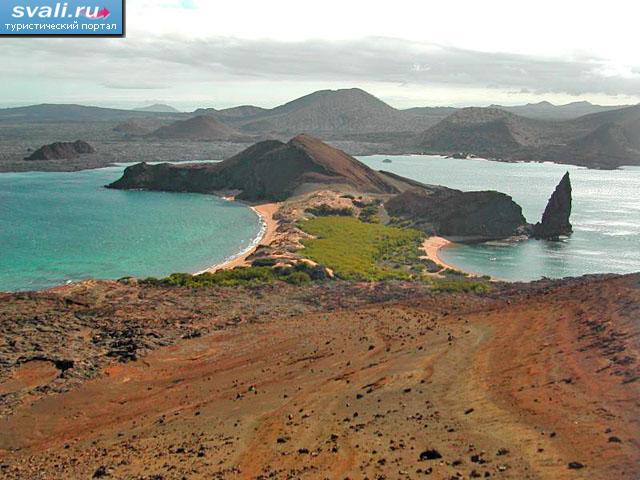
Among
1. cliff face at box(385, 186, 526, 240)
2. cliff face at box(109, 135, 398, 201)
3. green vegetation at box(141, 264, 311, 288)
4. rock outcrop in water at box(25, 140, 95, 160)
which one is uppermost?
rock outcrop in water at box(25, 140, 95, 160)

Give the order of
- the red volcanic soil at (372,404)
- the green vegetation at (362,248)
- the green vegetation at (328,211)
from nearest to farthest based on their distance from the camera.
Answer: the red volcanic soil at (372,404) → the green vegetation at (362,248) → the green vegetation at (328,211)

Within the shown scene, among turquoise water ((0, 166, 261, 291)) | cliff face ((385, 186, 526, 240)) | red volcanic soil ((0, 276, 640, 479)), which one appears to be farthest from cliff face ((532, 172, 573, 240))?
red volcanic soil ((0, 276, 640, 479))

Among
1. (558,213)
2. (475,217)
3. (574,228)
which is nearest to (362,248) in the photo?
(475,217)

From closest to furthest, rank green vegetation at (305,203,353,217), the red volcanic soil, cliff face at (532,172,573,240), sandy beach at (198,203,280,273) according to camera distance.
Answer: the red volcanic soil → sandy beach at (198,203,280,273) → cliff face at (532,172,573,240) → green vegetation at (305,203,353,217)

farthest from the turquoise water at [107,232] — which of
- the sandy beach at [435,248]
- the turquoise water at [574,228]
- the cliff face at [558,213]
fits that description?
the cliff face at [558,213]

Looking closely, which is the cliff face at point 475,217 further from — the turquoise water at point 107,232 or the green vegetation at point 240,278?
the green vegetation at point 240,278

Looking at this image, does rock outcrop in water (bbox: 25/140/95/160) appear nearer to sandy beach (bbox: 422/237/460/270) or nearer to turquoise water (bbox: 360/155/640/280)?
turquoise water (bbox: 360/155/640/280)

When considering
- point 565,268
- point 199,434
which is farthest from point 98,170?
point 199,434

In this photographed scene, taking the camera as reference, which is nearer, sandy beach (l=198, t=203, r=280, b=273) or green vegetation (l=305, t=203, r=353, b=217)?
sandy beach (l=198, t=203, r=280, b=273)
